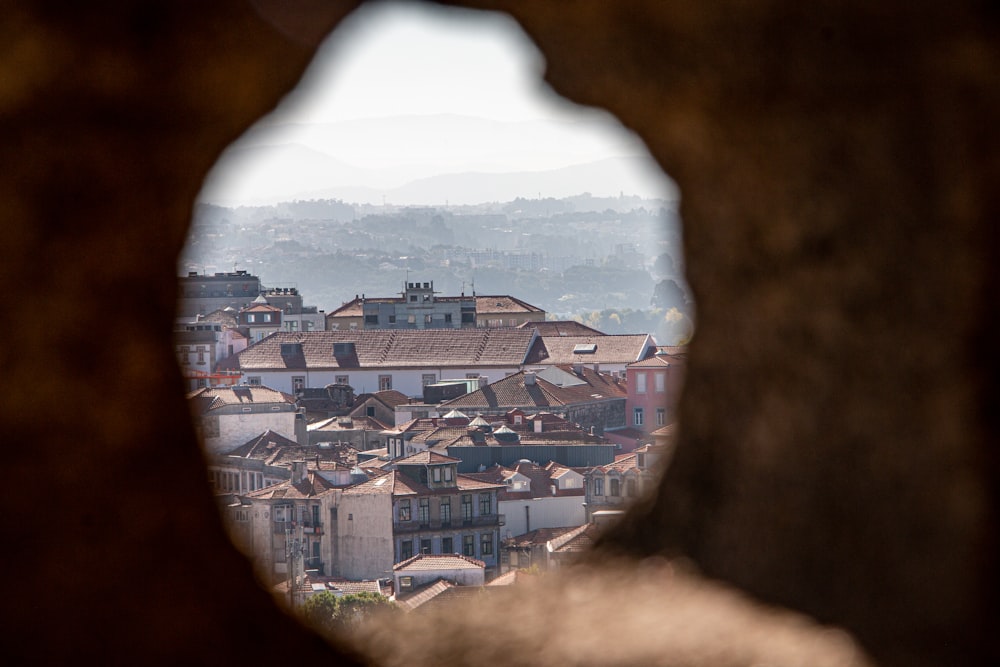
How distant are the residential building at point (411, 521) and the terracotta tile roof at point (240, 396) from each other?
3.12 ft

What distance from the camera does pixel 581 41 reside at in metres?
4.82

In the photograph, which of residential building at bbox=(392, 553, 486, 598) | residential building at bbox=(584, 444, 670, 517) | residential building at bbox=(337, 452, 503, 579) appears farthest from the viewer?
residential building at bbox=(337, 452, 503, 579)

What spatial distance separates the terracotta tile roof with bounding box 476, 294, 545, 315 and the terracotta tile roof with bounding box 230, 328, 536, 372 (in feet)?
1.05

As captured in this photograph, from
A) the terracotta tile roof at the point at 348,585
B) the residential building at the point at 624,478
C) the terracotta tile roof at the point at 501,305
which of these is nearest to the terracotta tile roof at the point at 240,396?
the terracotta tile roof at the point at 348,585

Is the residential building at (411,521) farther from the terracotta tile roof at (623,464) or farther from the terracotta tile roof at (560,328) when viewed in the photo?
the terracotta tile roof at (560,328)

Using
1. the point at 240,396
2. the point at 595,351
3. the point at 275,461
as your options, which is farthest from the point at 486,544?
the point at 595,351

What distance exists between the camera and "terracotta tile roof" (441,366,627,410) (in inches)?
360

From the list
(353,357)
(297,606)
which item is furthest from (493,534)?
(353,357)

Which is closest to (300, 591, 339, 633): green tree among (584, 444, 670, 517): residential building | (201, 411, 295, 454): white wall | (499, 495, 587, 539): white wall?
(201, 411, 295, 454): white wall

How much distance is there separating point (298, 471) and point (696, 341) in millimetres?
2680

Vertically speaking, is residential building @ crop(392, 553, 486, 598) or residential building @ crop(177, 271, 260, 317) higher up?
residential building @ crop(177, 271, 260, 317)

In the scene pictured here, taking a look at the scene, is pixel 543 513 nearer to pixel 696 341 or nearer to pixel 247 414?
pixel 696 341

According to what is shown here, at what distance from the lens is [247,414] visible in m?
7.27

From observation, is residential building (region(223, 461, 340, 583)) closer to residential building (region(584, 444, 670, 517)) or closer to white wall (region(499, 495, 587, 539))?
white wall (region(499, 495, 587, 539))
